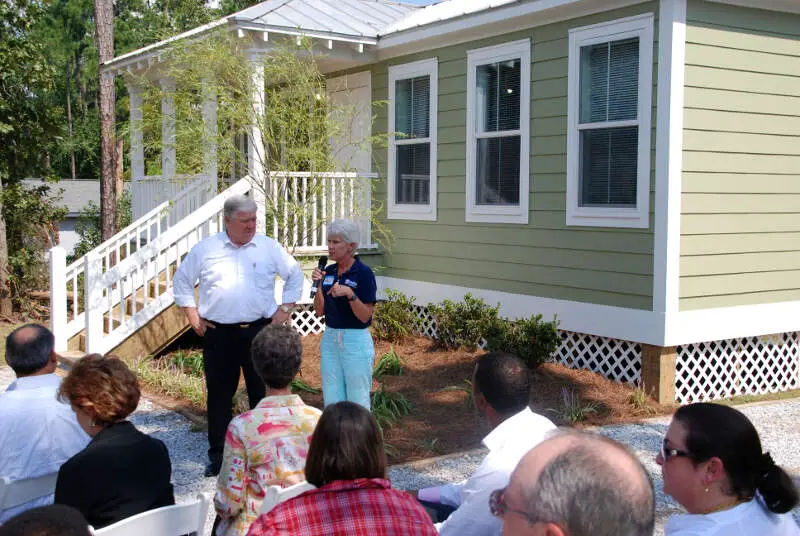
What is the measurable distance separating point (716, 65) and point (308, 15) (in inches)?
198

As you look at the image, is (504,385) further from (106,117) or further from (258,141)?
(106,117)

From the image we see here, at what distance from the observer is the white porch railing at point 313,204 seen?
30.5 ft

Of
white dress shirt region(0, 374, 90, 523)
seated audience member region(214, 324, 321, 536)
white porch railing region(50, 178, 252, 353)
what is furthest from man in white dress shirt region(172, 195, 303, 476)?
white porch railing region(50, 178, 252, 353)

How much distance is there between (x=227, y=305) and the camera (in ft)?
18.5

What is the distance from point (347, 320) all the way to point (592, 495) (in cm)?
383

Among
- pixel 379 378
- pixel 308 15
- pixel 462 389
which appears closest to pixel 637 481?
pixel 462 389

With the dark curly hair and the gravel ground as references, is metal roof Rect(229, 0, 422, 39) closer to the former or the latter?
the gravel ground

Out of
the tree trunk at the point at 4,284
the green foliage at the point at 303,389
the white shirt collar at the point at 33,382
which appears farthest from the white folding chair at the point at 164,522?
the tree trunk at the point at 4,284

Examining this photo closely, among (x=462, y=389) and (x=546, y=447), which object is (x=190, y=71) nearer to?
(x=462, y=389)

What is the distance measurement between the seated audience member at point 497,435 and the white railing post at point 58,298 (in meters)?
7.37

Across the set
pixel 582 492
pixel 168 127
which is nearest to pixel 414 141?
Answer: pixel 168 127

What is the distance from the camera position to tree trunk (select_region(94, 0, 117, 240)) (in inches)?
613

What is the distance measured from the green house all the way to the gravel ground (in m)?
0.78

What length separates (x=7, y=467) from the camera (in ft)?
11.3
